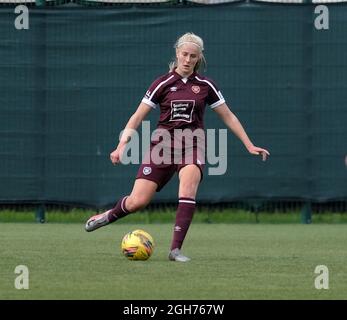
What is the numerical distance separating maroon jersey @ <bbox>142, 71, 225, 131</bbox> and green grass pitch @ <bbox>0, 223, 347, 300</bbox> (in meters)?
1.17

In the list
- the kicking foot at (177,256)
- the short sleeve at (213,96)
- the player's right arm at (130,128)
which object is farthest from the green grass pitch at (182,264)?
the short sleeve at (213,96)

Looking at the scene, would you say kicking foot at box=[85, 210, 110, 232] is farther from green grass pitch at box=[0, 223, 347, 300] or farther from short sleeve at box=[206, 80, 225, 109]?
short sleeve at box=[206, 80, 225, 109]

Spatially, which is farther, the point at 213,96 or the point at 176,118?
the point at 213,96

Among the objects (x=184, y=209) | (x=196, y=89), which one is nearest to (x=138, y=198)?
(x=184, y=209)

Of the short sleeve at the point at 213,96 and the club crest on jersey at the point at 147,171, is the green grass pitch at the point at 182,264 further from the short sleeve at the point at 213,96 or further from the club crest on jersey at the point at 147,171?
the short sleeve at the point at 213,96

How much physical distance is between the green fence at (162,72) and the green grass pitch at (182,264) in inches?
33.0

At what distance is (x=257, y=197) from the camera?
15016 millimetres

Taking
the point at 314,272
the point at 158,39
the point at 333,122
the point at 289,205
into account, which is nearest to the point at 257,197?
the point at 289,205

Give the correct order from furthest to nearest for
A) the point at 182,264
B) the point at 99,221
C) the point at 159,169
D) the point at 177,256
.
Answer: the point at 99,221, the point at 159,169, the point at 177,256, the point at 182,264

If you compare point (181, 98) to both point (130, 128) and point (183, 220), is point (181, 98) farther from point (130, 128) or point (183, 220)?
point (183, 220)

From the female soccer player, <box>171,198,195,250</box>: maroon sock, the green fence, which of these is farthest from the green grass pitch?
the green fence

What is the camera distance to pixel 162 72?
15.0 metres

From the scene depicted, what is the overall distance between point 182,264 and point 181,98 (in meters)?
1.47

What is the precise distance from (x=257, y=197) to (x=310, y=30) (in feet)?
7.32
